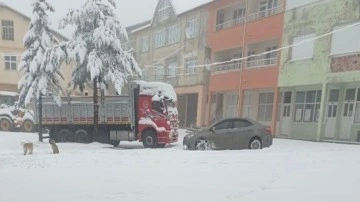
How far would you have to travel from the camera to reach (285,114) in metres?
28.1

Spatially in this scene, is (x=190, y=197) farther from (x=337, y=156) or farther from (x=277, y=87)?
(x=277, y=87)

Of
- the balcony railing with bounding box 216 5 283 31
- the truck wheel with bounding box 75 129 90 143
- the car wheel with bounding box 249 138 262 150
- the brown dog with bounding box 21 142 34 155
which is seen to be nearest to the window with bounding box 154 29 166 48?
the balcony railing with bounding box 216 5 283 31

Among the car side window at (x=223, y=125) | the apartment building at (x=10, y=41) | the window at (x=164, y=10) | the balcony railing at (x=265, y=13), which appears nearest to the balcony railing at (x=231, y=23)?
the balcony railing at (x=265, y=13)

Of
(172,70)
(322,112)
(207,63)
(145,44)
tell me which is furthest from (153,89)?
(145,44)

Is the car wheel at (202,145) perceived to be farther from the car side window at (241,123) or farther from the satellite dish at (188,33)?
the satellite dish at (188,33)

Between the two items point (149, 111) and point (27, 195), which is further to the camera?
point (149, 111)

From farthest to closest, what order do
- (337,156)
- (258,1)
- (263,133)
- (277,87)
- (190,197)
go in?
(258,1) → (277,87) → (263,133) → (337,156) → (190,197)

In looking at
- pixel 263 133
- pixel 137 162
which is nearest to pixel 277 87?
pixel 263 133

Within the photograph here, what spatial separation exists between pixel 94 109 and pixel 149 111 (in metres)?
3.11

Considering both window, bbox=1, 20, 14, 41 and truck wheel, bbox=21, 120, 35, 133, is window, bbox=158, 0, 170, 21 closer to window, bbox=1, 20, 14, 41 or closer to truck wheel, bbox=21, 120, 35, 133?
window, bbox=1, 20, 14, 41

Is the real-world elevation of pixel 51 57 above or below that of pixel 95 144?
above

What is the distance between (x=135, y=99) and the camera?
20844 millimetres

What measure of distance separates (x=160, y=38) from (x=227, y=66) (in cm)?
1271

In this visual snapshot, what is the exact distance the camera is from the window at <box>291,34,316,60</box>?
2428cm
